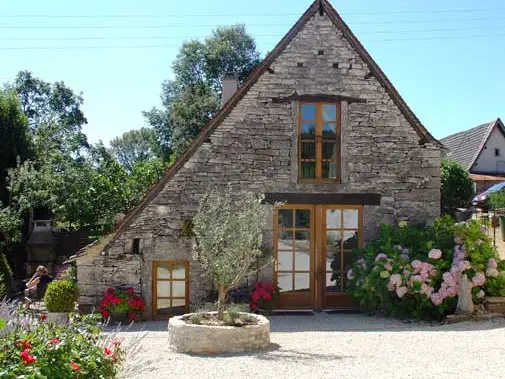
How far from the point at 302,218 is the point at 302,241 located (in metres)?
0.46

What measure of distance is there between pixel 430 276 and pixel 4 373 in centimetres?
825

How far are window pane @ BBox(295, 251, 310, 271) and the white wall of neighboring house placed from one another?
71.8 feet

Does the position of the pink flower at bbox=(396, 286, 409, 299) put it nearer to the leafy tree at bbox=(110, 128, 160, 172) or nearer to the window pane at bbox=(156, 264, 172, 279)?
the window pane at bbox=(156, 264, 172, 279)

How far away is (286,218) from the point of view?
12547 millimetres

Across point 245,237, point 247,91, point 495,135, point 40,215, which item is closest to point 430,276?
point 245,237

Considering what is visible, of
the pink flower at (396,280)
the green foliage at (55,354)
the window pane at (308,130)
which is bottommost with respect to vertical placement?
the green foliage at (55,354)

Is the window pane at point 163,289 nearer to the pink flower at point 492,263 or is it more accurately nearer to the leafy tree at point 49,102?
the pink flower at point 492,263

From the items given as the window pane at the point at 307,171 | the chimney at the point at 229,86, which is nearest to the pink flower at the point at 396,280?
the window pane at the point at 307,171

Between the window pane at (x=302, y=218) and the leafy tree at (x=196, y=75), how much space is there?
A: 20007 millimetres

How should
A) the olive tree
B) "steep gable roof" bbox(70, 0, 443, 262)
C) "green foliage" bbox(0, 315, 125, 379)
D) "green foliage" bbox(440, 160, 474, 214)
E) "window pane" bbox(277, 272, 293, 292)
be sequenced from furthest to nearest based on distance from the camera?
"green foliage" bbox(440, 160, 474, 214), "window pane" bbox(277, 272, 293, 292), "steep gable roof" bbox(70, 0, 443, 262), the olive tree, "green foliage" bbox(0, 315, 125, 379)

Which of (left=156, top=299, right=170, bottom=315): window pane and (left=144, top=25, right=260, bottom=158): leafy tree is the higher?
(left=144, top=25, right=260, bottom=158): leafy tree

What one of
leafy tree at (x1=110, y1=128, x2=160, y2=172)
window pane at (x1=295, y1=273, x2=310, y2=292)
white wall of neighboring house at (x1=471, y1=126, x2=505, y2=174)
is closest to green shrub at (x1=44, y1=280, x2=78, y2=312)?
window pane at (x1=295, y1=273, x2=310, y2=292)

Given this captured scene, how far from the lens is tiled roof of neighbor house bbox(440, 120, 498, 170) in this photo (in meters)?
31.1

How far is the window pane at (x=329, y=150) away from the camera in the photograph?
1273 centimetres
